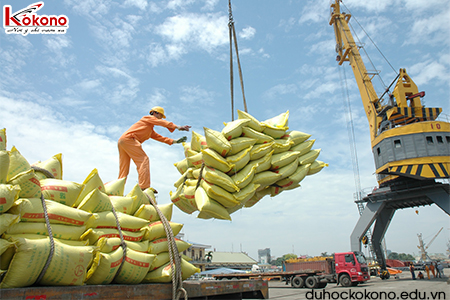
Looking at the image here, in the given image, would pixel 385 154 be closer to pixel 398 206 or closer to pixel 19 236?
pixel 398 206

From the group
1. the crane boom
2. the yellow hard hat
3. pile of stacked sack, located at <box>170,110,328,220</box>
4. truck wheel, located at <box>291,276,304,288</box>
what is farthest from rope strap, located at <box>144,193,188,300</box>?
the crane boom

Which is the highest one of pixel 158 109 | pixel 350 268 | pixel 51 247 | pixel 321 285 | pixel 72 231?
pixel 158 109

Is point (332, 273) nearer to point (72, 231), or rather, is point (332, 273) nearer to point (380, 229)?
point (380, 229)

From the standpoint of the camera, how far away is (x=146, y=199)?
11.2 feet

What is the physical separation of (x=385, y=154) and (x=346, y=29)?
12342 mm

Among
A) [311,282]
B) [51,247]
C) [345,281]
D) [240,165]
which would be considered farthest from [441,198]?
[51,247]

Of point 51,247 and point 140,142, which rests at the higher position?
point 140,142

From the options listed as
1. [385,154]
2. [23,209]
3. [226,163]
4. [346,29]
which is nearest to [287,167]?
[226,163]

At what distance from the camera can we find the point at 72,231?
2.39m

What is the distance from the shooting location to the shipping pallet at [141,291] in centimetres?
192

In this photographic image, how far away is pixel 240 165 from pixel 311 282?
1371cm

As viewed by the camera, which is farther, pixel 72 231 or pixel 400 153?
pixel 400 153

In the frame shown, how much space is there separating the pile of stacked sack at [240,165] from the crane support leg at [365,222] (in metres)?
18.8

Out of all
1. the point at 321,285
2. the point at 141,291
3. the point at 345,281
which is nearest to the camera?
the point at 141,291
